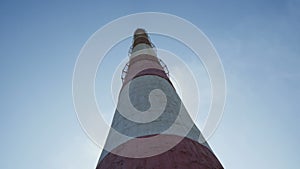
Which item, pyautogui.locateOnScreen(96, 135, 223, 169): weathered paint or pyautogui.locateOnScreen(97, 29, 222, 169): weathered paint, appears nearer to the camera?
pyautogui.locateOnScreen(96, 135, 223, 169): weathered paint

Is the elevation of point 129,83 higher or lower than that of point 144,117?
higher

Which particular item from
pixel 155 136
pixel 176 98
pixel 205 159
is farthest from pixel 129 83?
pixel 205 159

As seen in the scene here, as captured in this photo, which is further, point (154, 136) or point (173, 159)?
point (154, 136)

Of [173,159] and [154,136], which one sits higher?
[154,136]

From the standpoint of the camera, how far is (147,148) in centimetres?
694

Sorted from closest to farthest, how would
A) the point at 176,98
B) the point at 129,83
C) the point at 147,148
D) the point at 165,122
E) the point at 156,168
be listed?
1. the point at 156,168
2. the point at 147,148
3. the point at 165,122
4. the point at 176,98
5. the point at 129,83

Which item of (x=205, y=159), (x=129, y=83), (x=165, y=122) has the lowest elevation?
(x=205, y=159)

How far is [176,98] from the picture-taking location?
9.55m

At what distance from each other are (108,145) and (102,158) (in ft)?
1.19

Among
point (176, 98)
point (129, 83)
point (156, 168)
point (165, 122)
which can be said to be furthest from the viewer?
point (129, 83)

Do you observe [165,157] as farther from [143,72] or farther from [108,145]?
[143,72]

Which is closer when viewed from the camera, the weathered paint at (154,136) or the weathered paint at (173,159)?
the weathered paint at (173,159)

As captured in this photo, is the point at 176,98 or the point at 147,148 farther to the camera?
the point at 176,98

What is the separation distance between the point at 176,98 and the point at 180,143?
8.18 ft
